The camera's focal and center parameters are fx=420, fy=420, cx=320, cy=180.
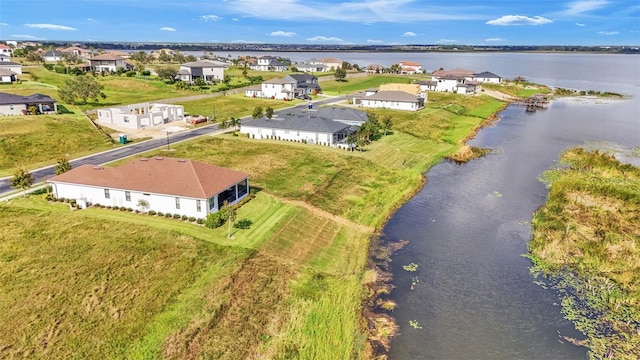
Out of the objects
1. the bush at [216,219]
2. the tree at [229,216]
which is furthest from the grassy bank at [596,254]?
the bush at [216,219]

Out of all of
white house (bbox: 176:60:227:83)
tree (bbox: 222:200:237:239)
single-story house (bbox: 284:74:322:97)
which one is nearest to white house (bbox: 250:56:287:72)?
white house (bbox: 176:60:227:83)

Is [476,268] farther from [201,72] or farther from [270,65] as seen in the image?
[270,65]

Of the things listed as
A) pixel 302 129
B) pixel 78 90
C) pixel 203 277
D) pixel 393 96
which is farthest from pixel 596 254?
pixel 78 90

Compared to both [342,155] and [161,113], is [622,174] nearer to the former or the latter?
[342,155]

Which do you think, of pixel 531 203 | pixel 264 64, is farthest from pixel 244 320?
pixel 264 64

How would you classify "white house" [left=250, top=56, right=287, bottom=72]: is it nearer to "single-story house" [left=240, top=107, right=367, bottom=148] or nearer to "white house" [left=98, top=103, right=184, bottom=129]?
"white house" [left=98, top=103, right=184, bottom=129]
